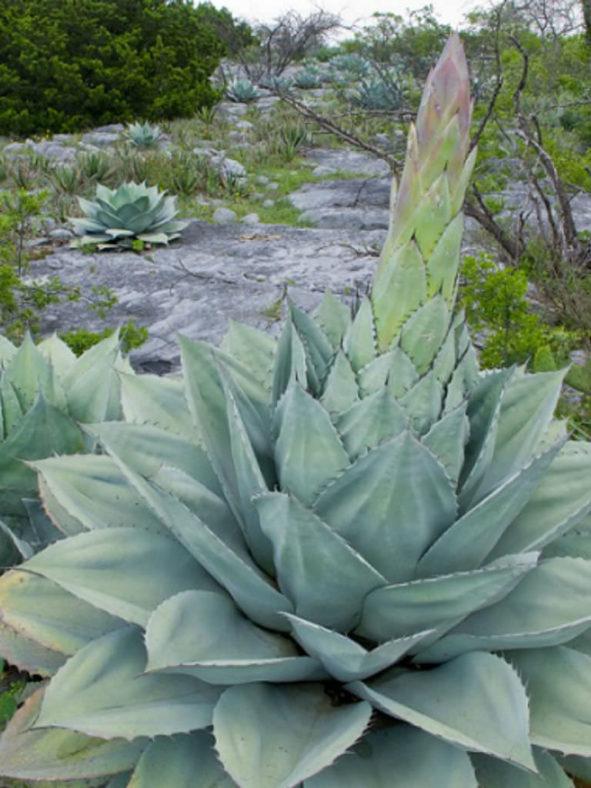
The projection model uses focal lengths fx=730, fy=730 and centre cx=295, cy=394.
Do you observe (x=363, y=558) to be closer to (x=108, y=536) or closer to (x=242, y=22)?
(x=108, y=536)

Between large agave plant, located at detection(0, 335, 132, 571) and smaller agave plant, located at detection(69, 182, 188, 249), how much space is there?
519 centimetres

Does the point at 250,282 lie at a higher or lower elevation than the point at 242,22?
lower

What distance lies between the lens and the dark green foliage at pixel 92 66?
571 inches

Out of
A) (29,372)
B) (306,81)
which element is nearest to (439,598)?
(29,372)

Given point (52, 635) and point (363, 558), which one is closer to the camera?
point (363, 558)

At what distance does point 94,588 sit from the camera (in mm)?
1233

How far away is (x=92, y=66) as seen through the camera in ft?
48.6

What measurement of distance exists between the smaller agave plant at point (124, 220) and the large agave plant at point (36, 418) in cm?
519

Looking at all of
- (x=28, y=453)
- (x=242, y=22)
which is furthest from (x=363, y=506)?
(x=242, y=22)

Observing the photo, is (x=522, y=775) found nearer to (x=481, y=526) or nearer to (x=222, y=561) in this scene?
(x=481, y=526)

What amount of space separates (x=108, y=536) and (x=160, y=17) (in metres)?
17.6

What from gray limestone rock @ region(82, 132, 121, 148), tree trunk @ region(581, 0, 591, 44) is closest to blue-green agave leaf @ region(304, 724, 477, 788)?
tree trunk @ region(581, 0, 591, 44)

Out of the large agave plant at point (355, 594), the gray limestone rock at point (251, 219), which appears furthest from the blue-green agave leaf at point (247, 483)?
the gray limestone rock at point (251, 219)

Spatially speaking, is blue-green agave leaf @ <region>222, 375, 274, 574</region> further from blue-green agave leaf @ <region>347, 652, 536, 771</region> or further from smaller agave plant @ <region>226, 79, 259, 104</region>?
smaller agave plant @ <region>226, 79, 259, 104</region>
